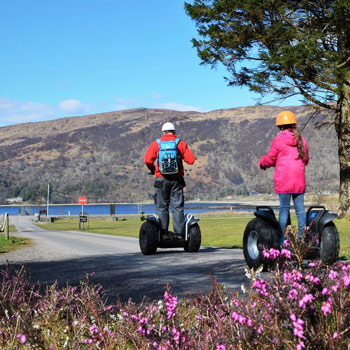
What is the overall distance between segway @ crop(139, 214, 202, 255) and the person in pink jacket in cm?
344

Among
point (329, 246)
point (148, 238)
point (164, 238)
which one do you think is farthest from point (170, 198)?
point (329, 246)

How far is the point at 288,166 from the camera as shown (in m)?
6.88

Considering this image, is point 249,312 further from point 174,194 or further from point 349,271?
point 174,194

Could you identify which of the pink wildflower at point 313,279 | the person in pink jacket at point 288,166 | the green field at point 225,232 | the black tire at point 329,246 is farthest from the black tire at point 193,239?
the pink wildflower at point 313,279

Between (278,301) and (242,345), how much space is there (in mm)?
312

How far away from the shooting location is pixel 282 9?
20.9 meters

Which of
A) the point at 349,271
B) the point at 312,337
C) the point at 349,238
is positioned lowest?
the point at 349,238

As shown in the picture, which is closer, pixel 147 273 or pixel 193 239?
pixel 147 273

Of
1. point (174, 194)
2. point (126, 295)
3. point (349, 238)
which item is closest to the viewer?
point (126, 295)

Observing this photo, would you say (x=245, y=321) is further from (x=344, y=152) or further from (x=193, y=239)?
(x=344, y=152)

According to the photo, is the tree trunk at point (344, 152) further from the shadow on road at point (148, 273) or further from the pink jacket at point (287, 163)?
the pink jacket at point (287, 163)

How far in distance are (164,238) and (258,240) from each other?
3531 millimetres

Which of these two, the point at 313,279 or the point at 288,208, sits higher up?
the point at 288,208

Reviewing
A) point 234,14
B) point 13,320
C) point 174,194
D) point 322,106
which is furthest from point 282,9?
point 13,320
